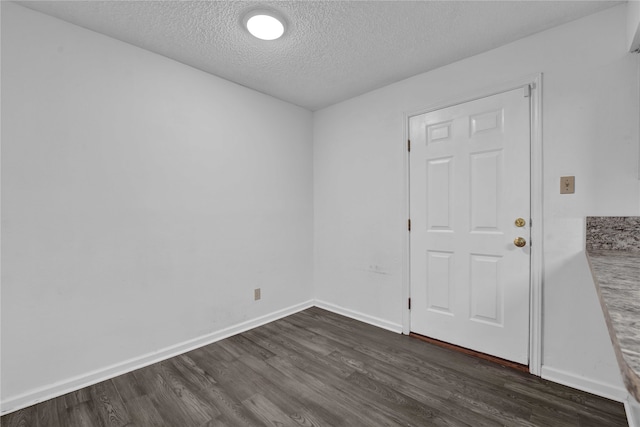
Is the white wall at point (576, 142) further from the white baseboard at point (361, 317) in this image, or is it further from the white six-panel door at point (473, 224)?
the white baseboard at point (361, 317)

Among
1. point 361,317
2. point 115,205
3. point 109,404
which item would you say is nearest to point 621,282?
point 361,317

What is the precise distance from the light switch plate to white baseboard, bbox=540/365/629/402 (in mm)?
1212

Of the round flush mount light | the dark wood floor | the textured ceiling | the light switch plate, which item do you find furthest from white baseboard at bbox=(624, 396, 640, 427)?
the round flush mount light

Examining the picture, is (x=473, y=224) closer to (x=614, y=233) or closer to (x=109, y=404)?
(x=614, y=233)

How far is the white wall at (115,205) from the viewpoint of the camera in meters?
1.77

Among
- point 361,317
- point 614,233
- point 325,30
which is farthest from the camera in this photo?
point 361,317

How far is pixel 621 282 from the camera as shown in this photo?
988 mm

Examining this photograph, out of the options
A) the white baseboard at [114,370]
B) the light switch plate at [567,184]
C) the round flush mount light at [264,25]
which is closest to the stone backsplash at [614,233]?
the light switch plate at [567,184]

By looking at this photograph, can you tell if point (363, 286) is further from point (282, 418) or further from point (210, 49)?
point (210, 49)

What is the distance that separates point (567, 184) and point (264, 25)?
229 centimetres

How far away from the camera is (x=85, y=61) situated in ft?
6.54

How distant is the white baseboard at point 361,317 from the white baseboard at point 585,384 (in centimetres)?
114

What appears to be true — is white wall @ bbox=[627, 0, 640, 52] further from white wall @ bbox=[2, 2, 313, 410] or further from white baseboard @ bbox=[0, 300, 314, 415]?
white baseboard @ bbox=[0, 300, 314, 415]

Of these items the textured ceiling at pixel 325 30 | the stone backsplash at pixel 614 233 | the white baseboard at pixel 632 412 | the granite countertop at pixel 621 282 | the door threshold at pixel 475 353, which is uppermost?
the textured ceiling at pixel 325 30
